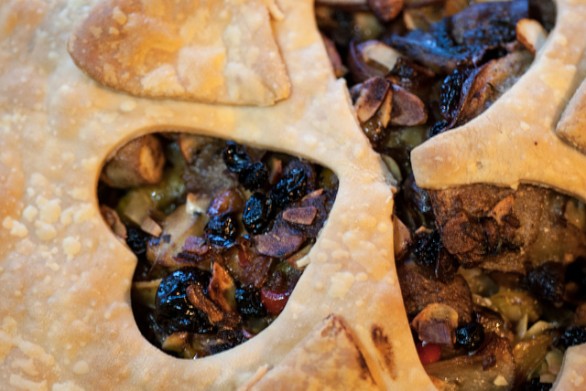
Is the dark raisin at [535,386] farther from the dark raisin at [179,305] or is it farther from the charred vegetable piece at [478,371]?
the dark raisin at [179,305]

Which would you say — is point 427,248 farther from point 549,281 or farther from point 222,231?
point 222,231

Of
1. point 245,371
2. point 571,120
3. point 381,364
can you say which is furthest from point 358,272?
point 571,120

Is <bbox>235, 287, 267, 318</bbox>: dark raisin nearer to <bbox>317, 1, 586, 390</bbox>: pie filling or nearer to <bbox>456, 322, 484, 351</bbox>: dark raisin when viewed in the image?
<bbox>317, 1, 586, 390</bbox>: pie filling

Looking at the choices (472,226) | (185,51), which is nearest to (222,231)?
(185,51)

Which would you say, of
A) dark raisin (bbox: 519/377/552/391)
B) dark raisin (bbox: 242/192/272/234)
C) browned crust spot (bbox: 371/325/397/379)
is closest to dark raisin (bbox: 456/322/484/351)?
dark raisin (bbox: 519/377/552/391)

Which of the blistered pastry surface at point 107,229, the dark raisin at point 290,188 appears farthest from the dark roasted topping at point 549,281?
the dark raisin at point 290,188

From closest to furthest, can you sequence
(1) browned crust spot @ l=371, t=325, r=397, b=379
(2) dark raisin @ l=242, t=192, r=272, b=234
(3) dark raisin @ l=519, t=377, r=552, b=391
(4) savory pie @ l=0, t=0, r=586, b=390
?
1. (1) browned crust spot @ l=371, t=325, r=397, b=379
2. (4) savory pie @ l=0, t=0, r=586, b=390
3. (3) dark raisin @ l=519, t=377, r=552, b=391
4. (2) dark raisin @ l=242, t=192, r=272, b=234

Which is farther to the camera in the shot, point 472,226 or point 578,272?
point 578,272
